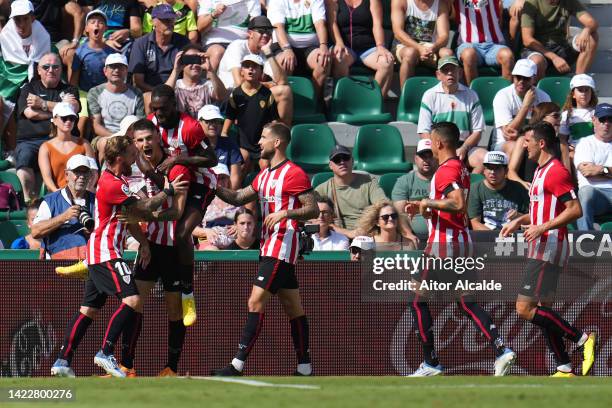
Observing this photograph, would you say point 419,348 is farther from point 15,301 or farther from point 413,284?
point 15,301

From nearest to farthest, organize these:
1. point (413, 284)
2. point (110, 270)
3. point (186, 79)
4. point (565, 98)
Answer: point (110, 270)
point (413, 284)
point (186, 79)
point (565, 98)

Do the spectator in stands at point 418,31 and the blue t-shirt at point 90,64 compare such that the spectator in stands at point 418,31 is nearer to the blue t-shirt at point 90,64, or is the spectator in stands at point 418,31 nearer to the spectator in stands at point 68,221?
the blue t-shirt at point 90,64

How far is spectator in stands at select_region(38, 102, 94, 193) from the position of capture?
13.7 metres

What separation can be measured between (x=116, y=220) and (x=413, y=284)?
2.81 m

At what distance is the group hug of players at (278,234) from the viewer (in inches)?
421

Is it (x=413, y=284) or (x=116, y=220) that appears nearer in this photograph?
(x=116, y=220)

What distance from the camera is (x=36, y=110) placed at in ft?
47.3

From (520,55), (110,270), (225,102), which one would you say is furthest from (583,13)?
(110,270)

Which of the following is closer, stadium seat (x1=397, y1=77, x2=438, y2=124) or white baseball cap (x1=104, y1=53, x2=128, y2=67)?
white baseball cap (x1=104, y1=53, x2=128, y2=67)

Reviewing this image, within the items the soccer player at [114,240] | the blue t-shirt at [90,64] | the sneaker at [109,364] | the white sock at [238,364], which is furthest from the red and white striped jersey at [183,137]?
the blue t-shirt at [90,64]

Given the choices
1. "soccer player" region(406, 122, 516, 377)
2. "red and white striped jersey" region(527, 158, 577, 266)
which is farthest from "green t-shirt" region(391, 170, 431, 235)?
"red and white striped jersey" region(527, 158, 577, 266)

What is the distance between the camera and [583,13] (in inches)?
634

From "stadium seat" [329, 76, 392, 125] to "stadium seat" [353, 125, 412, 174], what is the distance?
48 centimetres

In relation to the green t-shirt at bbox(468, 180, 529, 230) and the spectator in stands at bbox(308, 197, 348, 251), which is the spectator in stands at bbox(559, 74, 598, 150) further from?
the spectator in stands at bbox(308, 197, 348, 251)
